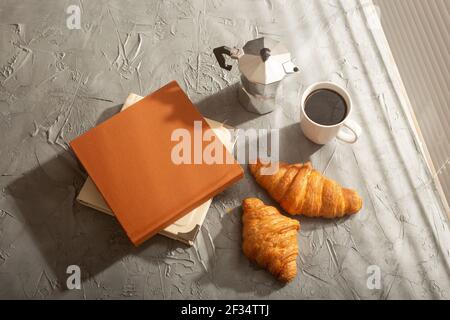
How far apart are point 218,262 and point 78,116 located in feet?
1.43

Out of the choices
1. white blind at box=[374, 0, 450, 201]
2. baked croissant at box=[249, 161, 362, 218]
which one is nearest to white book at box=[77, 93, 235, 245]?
baked croissant at box=[249, 161, 362, 218]

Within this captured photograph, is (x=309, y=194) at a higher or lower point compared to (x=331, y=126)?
lower

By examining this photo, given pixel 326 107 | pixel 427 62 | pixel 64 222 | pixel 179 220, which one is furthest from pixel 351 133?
pixel 64 222

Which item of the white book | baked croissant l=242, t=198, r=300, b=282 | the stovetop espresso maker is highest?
the stovetop espresso maker

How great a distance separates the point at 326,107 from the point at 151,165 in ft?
1.18

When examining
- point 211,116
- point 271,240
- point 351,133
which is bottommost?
point 271,240

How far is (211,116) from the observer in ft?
3.49

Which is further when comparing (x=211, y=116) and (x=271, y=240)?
(x=211, y=116)

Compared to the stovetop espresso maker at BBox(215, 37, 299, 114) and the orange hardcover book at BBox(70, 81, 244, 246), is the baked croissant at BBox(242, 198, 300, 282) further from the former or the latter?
the stovetop espresso maker at BBox(215, 37, 299, 114)

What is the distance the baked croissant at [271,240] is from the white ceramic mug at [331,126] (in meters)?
0.18

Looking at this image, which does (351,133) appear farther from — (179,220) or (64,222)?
(64,222)

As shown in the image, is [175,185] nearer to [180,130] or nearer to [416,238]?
[180,130]

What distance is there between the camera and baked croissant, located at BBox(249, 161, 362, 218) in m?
0.96
